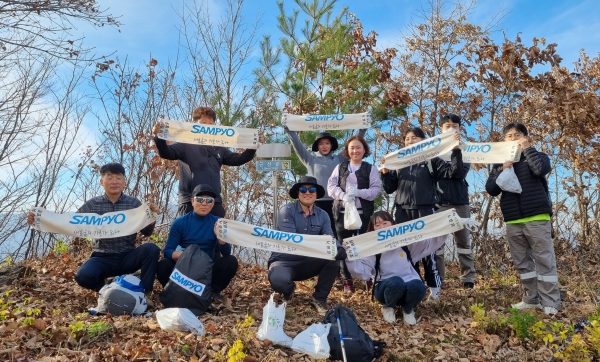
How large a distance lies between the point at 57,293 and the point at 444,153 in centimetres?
572

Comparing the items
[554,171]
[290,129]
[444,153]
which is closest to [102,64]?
[290,129]

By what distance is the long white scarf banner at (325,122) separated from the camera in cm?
736

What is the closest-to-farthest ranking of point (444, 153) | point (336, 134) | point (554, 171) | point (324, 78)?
point (444, 153) → point (336, 134) → point (324, 78) → point (554, 171)

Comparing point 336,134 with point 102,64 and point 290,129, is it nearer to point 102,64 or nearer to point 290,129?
point 290,129

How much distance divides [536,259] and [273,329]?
3729mm

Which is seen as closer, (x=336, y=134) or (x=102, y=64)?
(x=102, y=64)

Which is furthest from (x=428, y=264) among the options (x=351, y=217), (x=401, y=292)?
(x=351, y=217)

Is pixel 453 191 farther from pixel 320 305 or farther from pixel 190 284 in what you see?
pixel 190 284

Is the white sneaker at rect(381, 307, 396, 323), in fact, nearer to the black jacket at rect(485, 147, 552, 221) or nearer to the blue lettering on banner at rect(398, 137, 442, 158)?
the black jacket at rect(485, 147, 552, 221)

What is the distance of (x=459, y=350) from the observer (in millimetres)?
4895

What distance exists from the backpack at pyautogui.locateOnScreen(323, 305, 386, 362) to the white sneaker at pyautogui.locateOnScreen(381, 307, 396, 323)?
39.4 inches

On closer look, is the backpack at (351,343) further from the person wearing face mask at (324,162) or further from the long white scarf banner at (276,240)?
the person wearing face mask at (324,162)

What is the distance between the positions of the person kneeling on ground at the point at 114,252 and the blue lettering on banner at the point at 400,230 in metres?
2.95

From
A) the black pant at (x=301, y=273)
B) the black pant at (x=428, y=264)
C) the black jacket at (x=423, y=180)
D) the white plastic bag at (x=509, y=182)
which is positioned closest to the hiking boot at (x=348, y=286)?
the black pant at (x=301, y=273)
